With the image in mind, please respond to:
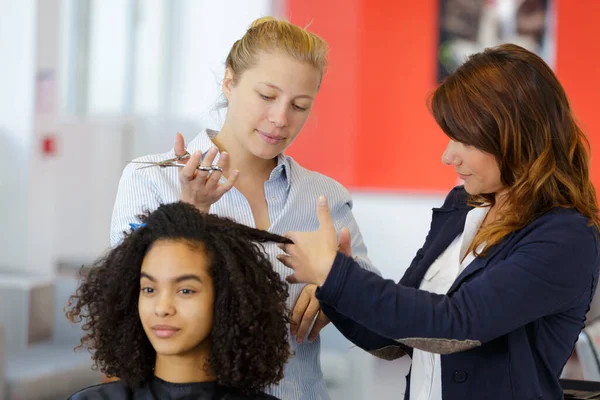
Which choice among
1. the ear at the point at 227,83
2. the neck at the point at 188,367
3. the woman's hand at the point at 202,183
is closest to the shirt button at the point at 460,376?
the neck at the point at 188,367

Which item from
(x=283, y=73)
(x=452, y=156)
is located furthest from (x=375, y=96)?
(x=452, y=156)

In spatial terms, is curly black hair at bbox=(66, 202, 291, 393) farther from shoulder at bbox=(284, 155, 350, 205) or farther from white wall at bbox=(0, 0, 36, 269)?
white wall at bbox=(0, 0, 36, 269)

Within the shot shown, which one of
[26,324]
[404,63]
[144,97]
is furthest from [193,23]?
[26,324]

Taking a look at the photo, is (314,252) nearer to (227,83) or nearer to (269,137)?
(269,137)

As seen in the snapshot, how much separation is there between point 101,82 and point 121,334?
4605 mm

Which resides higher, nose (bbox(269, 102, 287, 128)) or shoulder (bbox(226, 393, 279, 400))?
nose (bbox(269, 102, 287, 128))

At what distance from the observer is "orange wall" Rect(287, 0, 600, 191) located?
260 inches

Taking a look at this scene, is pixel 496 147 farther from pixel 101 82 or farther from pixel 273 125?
pixel 101 82

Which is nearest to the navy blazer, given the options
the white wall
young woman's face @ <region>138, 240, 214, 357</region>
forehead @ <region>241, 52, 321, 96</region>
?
young woman's face @ <region>138, 240, 214, 357</region>

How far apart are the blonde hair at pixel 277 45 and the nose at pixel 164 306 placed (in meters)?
0.56

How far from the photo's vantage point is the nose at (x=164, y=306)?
4.52ft

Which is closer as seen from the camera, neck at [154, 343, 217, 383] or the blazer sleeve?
the blazer sleeve

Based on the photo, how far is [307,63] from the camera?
169 centimetres

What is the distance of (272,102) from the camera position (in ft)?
5.50
